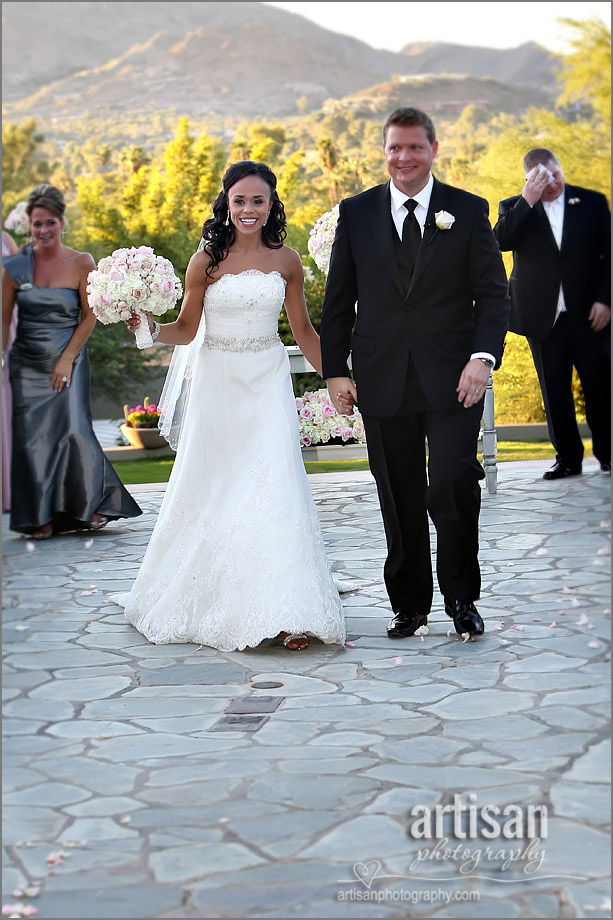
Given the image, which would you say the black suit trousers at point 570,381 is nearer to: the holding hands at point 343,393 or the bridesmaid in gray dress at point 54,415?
the holding hands at point 343,393

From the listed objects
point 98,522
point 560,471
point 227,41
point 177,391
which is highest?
point 227,41

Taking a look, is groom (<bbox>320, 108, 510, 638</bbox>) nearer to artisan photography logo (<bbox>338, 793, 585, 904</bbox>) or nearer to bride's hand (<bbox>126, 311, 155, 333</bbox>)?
bride's hand (<bbox>126, 311, 155, 333</bbox>)

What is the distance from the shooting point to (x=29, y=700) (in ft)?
12.2

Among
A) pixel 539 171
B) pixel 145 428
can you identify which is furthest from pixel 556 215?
pixel 145 428

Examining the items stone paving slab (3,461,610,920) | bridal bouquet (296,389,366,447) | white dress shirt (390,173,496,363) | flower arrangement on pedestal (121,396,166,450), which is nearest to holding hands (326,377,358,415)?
white dress shirt (390,173,496,363)

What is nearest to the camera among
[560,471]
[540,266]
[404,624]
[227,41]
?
[404,624]

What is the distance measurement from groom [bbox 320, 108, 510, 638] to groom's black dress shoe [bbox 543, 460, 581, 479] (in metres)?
2.78

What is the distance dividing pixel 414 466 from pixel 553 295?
1600mm

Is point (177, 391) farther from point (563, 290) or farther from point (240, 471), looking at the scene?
point (563, 290)

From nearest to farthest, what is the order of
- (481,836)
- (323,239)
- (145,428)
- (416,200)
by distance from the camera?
(481,836) → (416,200) → (323,239) → (145,428)

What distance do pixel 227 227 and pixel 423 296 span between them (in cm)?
105

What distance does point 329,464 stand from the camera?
11.0 m

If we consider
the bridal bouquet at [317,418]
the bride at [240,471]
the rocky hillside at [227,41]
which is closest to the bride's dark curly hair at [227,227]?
the bride at [240,471]

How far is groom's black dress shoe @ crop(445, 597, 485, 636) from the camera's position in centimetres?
425
